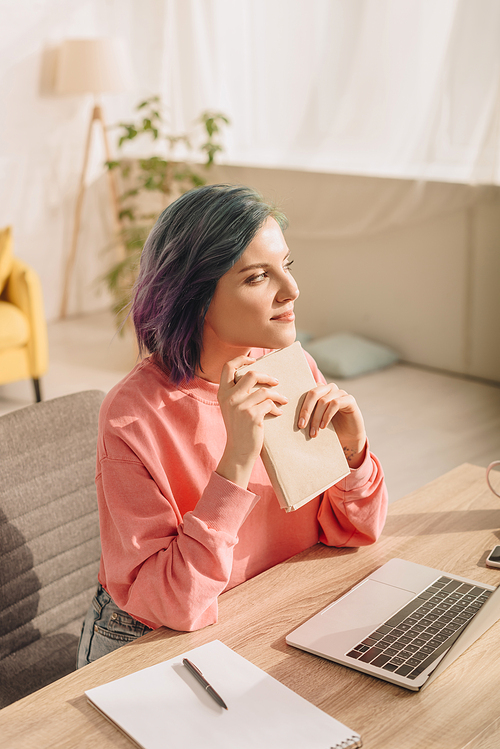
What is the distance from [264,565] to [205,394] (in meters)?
0.28

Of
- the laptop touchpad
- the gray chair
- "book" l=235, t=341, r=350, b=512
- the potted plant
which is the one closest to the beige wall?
the potted plant

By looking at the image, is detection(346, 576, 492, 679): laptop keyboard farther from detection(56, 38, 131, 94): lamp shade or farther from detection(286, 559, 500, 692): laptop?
detection(56, 38, 131, 94): lamp shade

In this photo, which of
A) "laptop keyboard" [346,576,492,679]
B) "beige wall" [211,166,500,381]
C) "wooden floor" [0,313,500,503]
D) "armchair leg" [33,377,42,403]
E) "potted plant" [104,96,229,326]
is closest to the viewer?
"laptop keyboard" [346,576,492,679]

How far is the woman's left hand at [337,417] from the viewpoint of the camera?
95 cm

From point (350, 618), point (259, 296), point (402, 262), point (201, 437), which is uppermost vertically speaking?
point (259, 296)

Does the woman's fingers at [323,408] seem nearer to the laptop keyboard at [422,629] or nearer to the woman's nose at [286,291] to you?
the woman's nose at [286,291]

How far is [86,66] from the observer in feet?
14.9

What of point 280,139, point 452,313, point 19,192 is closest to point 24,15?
point 19,192

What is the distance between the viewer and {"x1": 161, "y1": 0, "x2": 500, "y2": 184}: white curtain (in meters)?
3.31

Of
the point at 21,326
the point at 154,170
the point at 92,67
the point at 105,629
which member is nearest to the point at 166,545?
the point at 105,629

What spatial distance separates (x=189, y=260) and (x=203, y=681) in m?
0.51

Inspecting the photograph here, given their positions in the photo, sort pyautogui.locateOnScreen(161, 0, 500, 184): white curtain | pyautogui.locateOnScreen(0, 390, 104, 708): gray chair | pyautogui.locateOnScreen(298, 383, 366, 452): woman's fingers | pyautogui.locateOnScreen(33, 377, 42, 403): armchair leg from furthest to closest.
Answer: pyautogui.locateOnScreen(33, 377, 42, 403): armchair leg < pyautogui.locateOnScreen(161, 0, 500, 184): white curtain < pyautogui.locateOnScreen(0, 390, 104, 708): gray chair < pyautogui.locateOnScreen(298, 383, 366, 452): woman's fingers

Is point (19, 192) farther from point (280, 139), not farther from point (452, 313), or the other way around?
point (452, 313)

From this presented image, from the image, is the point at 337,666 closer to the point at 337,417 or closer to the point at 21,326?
the point at 337,417
